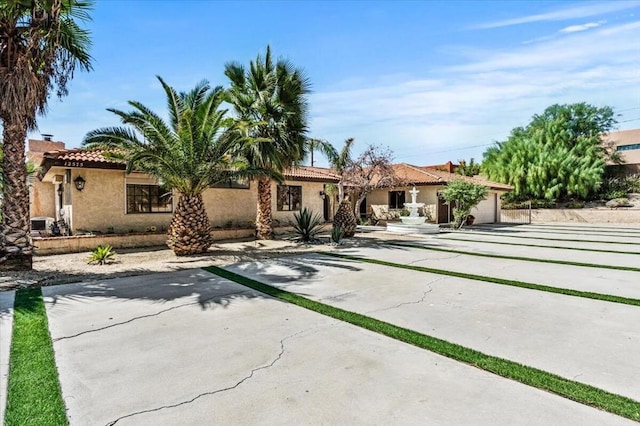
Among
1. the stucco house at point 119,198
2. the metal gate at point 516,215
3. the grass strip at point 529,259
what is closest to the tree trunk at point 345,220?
the grass strip at point 529,259

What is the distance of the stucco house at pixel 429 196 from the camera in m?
28.1

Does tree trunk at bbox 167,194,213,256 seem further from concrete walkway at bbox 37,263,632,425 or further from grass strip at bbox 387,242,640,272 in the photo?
grass strip at bbox 387,242,640,272

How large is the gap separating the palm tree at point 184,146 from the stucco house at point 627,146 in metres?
43.5

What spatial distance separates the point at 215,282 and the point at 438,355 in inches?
229

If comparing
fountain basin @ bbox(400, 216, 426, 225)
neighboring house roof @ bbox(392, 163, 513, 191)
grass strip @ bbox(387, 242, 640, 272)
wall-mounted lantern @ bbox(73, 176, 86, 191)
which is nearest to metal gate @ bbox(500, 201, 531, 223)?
neighboring house roof @ bbox(392, 163, 513, 191)

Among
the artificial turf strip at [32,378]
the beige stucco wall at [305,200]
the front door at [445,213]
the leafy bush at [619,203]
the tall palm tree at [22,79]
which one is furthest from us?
the leafy bush at [619,203]

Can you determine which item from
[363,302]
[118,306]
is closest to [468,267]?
[363,302]

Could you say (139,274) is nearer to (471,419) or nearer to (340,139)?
(471,419)

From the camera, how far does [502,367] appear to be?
4.26m

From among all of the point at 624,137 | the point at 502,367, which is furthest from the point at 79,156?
the point at 624,137

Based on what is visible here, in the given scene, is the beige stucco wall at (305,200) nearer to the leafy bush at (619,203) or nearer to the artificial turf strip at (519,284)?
the artificial turf strip at (519,284)

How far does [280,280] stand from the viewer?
911 centimetres

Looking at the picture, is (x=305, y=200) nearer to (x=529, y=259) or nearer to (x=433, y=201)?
(x=433, y=201)

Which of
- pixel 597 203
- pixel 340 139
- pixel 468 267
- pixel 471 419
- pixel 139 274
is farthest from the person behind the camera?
pixel 597 203
